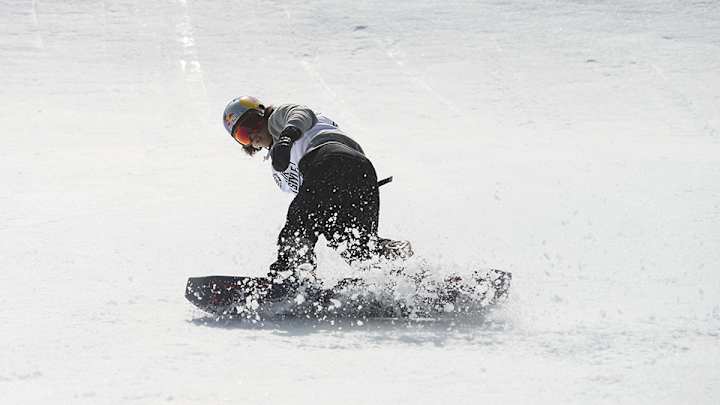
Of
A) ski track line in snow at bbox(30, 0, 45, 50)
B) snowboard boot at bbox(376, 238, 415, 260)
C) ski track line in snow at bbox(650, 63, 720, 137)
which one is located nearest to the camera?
snowboard boot at bbox(376, 238, 415, 260)

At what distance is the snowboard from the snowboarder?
123 millimetres

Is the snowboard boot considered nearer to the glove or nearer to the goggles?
the glove

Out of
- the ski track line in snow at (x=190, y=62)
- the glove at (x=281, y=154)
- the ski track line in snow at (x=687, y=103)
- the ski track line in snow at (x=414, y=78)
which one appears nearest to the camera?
the glove at (x=281, y=154)

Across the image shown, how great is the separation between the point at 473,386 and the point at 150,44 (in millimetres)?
11967

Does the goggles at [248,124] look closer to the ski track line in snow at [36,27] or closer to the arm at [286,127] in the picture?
the arm at [286,127]

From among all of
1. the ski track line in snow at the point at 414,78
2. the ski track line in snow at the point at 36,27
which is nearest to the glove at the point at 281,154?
the ski track line in snow at the point at 414,78

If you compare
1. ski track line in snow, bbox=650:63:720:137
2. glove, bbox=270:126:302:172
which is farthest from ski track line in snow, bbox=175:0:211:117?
glove, bbox=270:126:302:172

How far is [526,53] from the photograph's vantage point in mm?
14180

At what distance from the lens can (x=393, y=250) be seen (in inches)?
178

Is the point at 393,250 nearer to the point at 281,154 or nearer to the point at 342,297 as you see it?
the point at 342,297

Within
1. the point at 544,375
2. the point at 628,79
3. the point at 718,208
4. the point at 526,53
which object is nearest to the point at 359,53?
the point at 526,53

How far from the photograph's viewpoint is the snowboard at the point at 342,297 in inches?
169

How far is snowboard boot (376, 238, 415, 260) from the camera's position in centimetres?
450

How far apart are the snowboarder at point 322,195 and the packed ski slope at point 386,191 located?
0.34 meters
